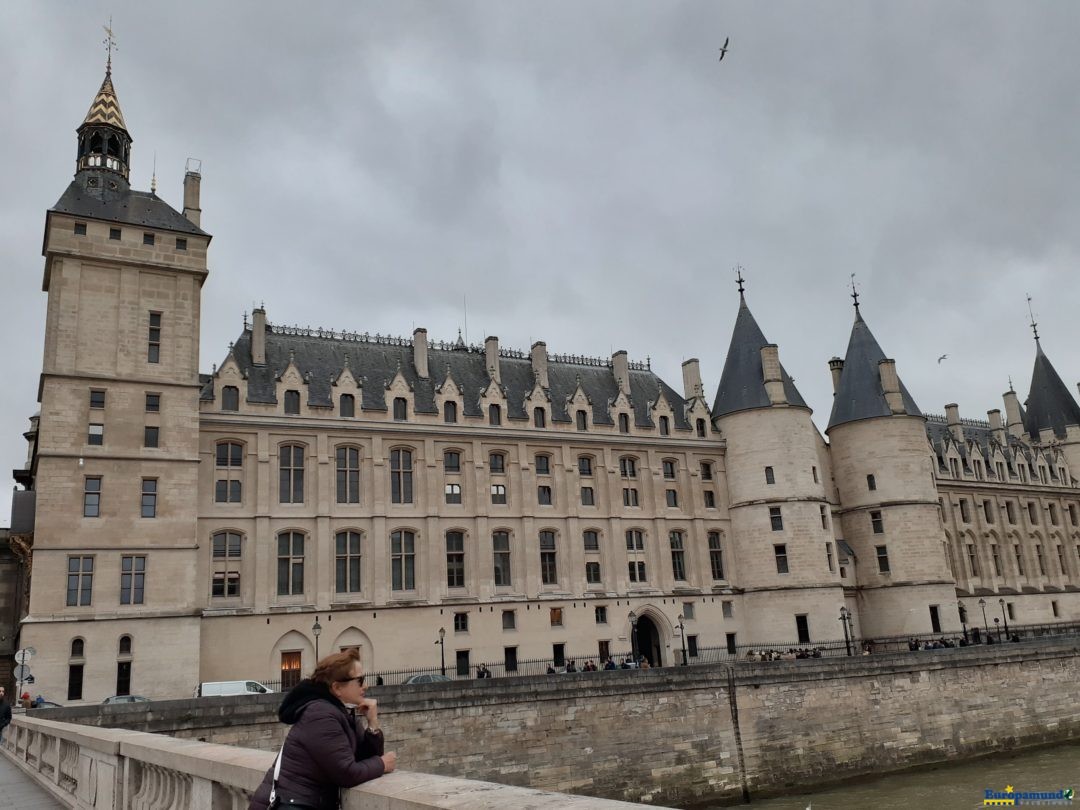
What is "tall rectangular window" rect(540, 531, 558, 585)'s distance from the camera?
43.8m

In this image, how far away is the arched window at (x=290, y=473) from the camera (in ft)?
129

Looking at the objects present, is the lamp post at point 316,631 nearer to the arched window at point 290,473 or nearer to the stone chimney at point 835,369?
the arched window at point 290,473

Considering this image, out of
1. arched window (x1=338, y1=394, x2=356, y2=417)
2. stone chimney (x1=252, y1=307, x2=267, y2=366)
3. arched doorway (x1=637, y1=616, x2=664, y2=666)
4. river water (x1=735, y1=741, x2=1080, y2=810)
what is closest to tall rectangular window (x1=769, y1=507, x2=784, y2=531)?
arched doorway (x1=637, y1=616, x2=664, y2=666)

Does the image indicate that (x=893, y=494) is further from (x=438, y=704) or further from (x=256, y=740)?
(x=256, y=740)

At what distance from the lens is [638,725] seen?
30719 millimetres

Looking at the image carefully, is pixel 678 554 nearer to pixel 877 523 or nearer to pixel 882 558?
pixel 882 558

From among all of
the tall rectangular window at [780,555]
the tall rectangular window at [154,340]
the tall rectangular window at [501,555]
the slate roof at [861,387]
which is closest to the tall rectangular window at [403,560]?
the tall rectangular window at [501,555]

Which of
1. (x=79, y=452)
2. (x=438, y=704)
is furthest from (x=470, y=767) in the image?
(x=79, y=452)

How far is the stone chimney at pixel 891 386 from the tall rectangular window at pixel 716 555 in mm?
13707

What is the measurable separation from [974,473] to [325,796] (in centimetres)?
6641

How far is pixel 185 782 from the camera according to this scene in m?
7.07

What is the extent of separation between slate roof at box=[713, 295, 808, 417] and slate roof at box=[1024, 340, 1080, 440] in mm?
35567

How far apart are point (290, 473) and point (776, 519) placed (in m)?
25.6

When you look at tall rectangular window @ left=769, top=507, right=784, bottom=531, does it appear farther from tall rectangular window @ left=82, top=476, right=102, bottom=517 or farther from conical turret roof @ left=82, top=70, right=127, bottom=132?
conical turret roof @ left=82, top=70, right=127, bottom=132
